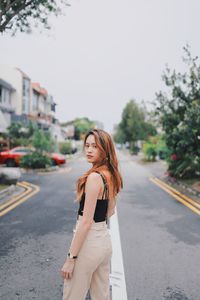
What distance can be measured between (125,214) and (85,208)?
6.46m

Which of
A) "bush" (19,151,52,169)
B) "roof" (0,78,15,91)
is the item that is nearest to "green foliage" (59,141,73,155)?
"roof" (0,78,15,91)

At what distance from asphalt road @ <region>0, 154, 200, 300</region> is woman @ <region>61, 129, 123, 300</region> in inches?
61.0

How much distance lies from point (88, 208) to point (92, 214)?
6 centimetres

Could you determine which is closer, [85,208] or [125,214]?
[85,208]

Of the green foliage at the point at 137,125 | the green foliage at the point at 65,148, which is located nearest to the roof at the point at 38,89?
the green foliage at the point at 65,148

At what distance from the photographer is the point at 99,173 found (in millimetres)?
2479

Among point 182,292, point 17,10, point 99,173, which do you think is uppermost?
point 17,10

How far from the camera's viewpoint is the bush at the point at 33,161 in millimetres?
22297

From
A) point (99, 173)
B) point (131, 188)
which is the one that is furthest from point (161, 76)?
point (99, 173)

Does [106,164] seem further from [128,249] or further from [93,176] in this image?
[128,249]

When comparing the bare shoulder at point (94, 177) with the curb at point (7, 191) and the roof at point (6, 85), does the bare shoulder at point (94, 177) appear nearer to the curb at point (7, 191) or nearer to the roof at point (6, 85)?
the curb at point (7, 191)

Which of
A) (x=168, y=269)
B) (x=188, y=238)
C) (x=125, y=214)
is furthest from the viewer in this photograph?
(x=125, y=214)

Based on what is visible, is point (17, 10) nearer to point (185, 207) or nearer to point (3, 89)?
point (185, 207)

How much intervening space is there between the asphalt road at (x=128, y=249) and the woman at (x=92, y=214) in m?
1.55
